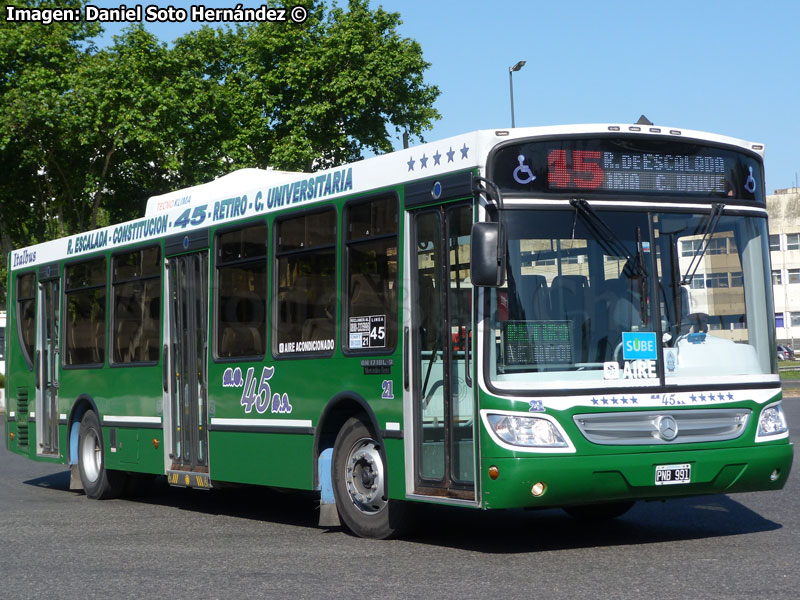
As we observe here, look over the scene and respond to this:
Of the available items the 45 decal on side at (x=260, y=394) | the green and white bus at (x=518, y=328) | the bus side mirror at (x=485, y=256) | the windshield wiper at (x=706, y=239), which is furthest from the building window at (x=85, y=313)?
the windshield wiper at (x=706, y=239)

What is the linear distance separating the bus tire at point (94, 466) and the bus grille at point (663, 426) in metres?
7.51

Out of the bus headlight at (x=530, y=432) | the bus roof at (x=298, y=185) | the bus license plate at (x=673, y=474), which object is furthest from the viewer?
the bus roof at (x=298, y=185)

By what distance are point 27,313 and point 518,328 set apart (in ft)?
32.5

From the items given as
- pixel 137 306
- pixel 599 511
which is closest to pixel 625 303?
pixel 599 511

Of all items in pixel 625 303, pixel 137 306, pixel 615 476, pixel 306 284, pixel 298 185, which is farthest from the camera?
pixel 137 306

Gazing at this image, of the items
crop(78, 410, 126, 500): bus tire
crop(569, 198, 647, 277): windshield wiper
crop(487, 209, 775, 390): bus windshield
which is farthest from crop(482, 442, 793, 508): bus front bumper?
crop(78, 410, 126, 500): bus tire

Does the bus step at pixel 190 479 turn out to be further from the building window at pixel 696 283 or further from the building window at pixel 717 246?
the building window at pixel 717 246

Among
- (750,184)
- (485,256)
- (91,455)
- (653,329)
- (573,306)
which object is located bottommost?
(91,455)

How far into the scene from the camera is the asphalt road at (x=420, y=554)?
7.63 meters

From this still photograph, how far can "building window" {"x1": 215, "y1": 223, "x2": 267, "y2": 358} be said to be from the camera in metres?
11.7

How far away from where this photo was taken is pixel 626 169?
9.24 m

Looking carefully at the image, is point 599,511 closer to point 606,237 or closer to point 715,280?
point 715,280

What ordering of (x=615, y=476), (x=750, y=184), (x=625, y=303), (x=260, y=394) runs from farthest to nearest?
(x=260, y=394) → (x=750, y=184) → (x=625, y=303) → (x=615, y=476)

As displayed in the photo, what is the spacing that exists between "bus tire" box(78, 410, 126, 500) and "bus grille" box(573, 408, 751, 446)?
24.6ft
